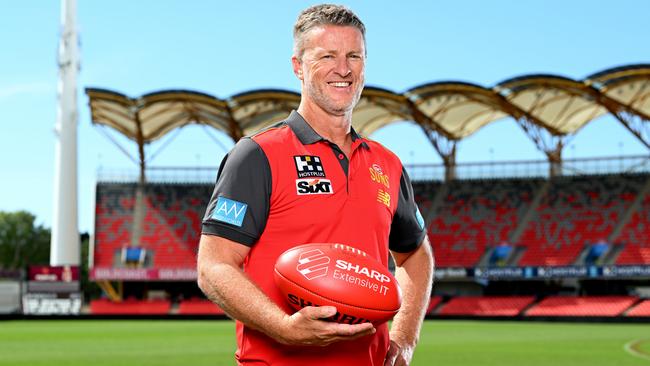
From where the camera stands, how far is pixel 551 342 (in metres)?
26.4

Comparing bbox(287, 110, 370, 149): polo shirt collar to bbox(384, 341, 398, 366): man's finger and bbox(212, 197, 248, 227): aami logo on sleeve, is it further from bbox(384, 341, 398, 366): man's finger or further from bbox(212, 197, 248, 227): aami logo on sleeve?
bbox(384, 341, 398, 366): man's finger

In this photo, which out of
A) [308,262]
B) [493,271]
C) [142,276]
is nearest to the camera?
[308,262]

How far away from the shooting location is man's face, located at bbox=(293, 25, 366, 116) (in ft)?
10.7

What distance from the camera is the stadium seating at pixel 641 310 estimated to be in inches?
1673

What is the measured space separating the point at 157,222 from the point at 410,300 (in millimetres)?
55746

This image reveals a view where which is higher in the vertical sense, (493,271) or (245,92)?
(245,92)

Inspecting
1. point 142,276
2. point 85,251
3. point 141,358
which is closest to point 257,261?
point 141,358

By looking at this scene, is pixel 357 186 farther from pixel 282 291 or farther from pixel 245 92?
pixel 245 92

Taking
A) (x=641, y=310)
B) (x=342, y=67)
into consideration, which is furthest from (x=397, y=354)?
(x=641, y=310)

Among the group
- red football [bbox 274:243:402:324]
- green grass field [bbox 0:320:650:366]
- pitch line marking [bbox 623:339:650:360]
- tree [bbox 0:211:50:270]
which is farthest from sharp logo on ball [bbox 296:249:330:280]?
tree [bbox 0:211:50:270]

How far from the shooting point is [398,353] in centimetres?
349

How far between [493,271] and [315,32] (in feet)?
153

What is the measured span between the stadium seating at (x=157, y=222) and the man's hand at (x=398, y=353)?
51407 millimetres

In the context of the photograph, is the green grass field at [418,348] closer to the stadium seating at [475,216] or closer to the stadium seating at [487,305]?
the stadium seating at [487,305]
